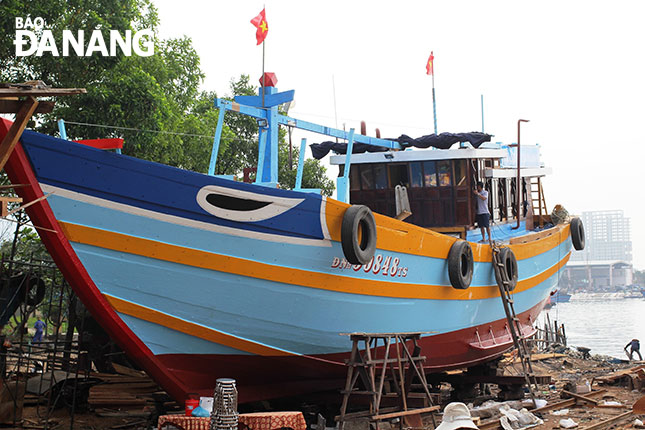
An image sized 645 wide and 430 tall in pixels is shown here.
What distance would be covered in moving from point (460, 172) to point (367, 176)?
175 centimetres

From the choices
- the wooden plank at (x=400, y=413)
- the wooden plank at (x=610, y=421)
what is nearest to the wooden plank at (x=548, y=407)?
the wooden plank at (x=400, y=413)

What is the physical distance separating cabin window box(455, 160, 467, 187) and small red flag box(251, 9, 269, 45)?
15.2ft

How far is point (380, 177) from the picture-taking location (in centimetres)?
1435

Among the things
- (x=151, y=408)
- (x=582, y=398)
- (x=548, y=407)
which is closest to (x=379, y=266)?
(x=548, y=407)

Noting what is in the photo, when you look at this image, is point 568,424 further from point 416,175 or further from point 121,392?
point 121,392

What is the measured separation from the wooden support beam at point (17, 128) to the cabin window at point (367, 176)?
7.92 metres

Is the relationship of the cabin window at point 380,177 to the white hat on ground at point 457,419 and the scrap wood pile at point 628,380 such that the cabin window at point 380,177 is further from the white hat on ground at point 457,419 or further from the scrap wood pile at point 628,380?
the white hat on ground at point 457,419

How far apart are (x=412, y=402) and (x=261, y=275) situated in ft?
10.9

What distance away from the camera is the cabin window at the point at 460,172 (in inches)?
544

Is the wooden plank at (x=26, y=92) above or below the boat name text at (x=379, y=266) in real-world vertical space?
above

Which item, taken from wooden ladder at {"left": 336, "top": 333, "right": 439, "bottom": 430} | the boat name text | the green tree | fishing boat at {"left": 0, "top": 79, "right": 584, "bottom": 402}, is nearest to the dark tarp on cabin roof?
fishing boat at {"left": 0, "top": 79, "right": 584, "bottom": 402}

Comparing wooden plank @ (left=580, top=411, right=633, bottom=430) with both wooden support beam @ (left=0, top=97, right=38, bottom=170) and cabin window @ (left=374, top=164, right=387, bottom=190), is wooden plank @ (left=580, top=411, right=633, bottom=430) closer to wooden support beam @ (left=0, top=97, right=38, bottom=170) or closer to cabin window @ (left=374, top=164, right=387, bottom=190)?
cabin window @ (left=374, top=164, right=387, bottom=190)

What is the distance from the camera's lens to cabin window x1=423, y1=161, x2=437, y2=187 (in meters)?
14.0

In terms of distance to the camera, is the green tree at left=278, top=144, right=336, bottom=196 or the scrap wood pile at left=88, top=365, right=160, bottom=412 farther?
the green tree at left=278, top=144, right=336, bottom=196
